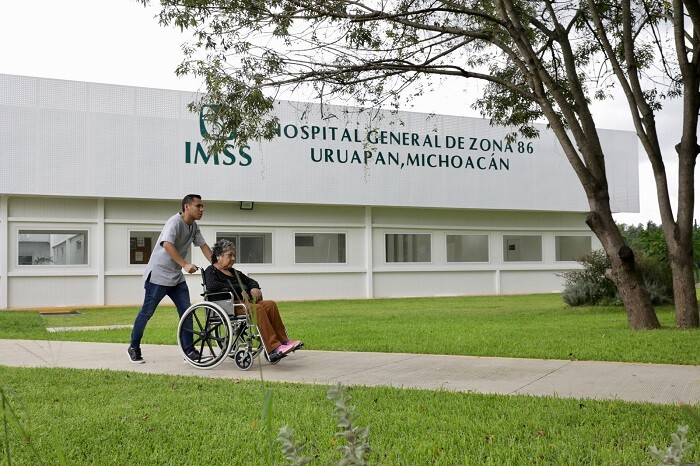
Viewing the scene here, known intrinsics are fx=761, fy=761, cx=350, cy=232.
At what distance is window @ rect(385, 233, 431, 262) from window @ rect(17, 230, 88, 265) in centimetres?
952

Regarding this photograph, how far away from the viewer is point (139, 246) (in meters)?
21.9

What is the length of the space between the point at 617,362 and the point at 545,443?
401cm

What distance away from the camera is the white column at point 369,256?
24.5 metres

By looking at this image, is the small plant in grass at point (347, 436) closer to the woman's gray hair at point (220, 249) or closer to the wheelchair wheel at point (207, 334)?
the wheelchair wheel at point (207, 334)

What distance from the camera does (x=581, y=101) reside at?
480 inches

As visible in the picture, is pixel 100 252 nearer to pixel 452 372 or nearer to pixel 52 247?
pixel 52 247

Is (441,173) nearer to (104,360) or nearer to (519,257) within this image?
(519,257)

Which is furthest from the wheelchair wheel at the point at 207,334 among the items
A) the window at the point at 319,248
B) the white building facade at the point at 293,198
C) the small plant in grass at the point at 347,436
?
the window at the point at 319,248

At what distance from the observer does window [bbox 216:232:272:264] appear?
75.7ft

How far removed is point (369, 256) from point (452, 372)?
56.8 feet

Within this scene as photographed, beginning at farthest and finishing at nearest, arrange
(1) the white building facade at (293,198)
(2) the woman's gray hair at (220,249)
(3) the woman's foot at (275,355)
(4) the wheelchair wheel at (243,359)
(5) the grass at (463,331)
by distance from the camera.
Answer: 1. (1) the white building facade at (293,198)
2. (5) the grass at (463,331)
3. (2) the woman's gray hair at (220,249)
4. (4) the wheelchair wheel at (243,359)
5. (3) the woman's foot at (275,355)

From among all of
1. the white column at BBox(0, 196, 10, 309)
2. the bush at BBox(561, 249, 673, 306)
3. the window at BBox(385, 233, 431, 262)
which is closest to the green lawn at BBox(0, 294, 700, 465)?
the bush at BBox(561, 249, 673, 306)

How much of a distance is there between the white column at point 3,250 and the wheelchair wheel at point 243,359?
14.7 m

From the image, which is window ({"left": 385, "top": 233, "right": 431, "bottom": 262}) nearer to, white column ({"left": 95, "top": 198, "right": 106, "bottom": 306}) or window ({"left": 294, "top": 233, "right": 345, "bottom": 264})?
window ({"left": 294, "top": 233, "right": 345, "bottom": 264})
